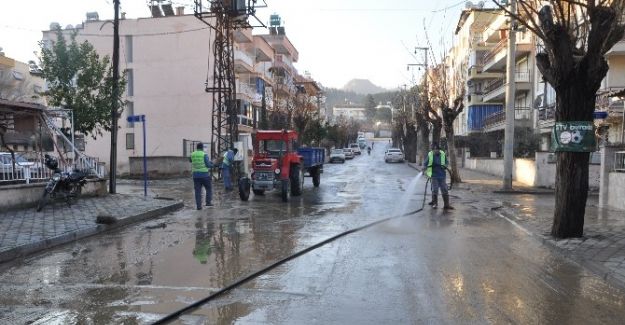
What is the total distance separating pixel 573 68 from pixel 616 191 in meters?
6.29

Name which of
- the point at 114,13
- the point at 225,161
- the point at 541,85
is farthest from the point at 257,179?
the point at 541,85

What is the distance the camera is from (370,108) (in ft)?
525

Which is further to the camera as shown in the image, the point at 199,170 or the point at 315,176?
the point at 315,176

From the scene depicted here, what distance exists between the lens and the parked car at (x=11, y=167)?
549 inches

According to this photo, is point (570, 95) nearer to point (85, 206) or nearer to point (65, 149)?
point (85, 206)

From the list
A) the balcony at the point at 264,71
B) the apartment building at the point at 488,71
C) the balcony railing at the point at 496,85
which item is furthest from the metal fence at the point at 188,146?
the balcony railing at the point at 496,85

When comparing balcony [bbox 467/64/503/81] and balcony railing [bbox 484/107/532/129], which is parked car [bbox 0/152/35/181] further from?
balcony [bbox 467/64/503/81]

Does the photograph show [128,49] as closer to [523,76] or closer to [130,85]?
[130,85]

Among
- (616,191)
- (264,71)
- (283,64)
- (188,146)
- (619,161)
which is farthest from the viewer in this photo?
(283,64)

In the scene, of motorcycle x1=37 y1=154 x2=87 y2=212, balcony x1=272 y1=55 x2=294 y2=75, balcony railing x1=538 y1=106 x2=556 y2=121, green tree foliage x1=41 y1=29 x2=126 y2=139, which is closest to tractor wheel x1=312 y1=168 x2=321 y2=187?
green tree foliage x1=41 y1=29 x2=126 y2=139

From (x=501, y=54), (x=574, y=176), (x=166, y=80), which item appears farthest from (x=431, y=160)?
(x=166, y=80)

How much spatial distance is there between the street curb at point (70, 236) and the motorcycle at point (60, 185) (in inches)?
93.8

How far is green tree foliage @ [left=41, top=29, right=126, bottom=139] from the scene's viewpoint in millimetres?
21219

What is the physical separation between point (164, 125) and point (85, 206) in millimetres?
28671
